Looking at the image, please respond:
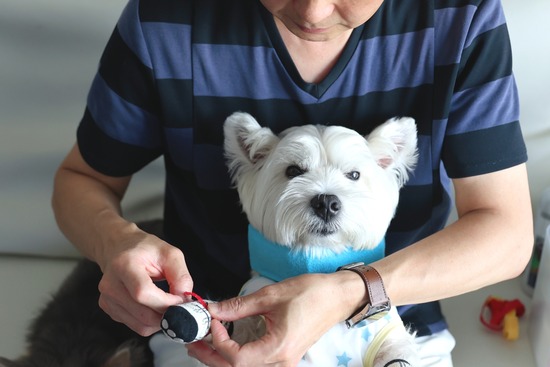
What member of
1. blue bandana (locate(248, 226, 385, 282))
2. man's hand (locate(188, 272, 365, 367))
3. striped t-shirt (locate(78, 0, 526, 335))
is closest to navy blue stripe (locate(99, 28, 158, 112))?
striped t-shirt (locate(78, 0, 526, 335))

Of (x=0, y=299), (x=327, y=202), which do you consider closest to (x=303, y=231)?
(x=327, y=202)

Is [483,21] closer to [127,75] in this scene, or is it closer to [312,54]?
[312,54]

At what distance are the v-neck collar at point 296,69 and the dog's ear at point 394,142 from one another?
0.10 metres

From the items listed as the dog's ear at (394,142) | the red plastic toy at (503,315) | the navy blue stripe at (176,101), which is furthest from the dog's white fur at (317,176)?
the red plastic toy at (503,315)

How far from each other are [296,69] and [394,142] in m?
0.18

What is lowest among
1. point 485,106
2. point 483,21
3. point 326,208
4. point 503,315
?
point 503,315

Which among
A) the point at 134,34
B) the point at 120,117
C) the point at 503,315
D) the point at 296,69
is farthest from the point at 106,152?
the point at 503,315

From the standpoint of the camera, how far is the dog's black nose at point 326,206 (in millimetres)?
983

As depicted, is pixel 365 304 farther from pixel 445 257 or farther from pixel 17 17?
pixel 17 17

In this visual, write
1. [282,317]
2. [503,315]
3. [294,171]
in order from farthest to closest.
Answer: [503,315] → [294,171] → [282,317]

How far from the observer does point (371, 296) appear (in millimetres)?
995

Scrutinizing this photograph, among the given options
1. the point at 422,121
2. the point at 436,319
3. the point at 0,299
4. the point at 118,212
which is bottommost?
the point at 0,299

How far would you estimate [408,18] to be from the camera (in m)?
1.10

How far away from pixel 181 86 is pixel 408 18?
14.2 inches
